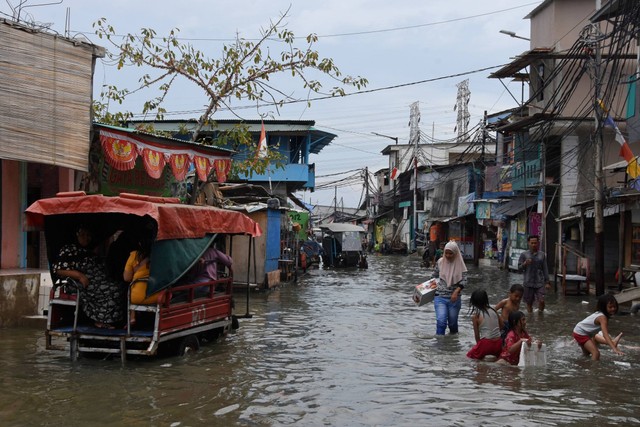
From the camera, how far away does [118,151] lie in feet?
46.5

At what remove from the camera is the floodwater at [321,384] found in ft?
24.6

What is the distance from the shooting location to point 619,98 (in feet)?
95.1

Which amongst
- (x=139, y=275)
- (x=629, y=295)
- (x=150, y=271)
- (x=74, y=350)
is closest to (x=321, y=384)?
(x=150, y=271)

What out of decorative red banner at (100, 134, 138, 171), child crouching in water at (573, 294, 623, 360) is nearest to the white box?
child crouching in water at (573, 294, 623, 360)

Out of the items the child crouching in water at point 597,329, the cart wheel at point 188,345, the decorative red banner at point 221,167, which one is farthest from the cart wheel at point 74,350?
the decorative red banner at point 221,167

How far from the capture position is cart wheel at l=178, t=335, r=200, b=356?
10.7 metres

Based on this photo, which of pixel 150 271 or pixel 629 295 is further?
pixel 629 295

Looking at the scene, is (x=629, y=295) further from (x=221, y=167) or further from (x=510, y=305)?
(x=221, y=167)

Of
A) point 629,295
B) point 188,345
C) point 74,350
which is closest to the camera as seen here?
point 74,350

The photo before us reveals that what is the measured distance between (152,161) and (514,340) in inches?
316

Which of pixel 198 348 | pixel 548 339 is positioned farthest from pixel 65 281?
pixel 548 339

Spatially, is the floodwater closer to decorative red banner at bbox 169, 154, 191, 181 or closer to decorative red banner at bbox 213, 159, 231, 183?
decorative red banner at bbox 169, 154, 191, 181

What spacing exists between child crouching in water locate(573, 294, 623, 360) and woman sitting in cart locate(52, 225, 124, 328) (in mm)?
6573

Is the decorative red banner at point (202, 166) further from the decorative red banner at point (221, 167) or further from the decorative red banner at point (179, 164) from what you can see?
the decorative red banner at point (221, 167)
